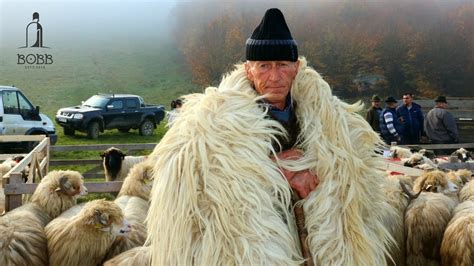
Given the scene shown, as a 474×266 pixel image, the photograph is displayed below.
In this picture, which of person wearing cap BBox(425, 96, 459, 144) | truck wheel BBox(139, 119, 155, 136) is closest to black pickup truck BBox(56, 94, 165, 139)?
truck wheel BBox(139, 119, 155, 136)

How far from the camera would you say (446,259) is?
456 cm

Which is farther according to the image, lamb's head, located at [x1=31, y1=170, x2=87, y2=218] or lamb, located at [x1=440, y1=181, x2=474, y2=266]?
lamb's head, located at [x1=31, y1=170, x2=87, y2=218]

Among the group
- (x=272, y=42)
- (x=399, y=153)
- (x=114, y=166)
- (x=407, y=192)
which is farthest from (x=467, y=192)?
(x=114, y=166)

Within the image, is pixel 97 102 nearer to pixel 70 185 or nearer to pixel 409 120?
pixel 409 120

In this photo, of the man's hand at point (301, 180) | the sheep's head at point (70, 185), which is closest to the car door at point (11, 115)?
the sheep's head at point (70, 185)

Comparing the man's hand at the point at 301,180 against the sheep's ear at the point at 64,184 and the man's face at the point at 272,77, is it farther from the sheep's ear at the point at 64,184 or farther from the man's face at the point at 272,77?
the sheep's ear at the point at 64,184

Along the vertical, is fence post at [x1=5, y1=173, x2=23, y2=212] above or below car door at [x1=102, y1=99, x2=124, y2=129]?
above

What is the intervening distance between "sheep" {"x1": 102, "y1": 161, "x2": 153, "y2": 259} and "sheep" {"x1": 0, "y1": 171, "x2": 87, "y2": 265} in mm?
504

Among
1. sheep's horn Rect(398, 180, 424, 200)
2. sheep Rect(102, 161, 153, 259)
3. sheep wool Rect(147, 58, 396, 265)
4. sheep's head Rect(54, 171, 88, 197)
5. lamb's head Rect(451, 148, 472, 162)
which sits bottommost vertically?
lamb's head Rect(451, 148, 472, 162)

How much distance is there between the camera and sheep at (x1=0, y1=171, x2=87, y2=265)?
13.9ft

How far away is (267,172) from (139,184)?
4093 millimetres

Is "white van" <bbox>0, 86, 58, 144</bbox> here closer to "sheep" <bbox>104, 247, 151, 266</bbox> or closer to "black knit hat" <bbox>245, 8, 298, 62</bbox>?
"sheep" <bbox>104, 247, 151, 266</bbox>

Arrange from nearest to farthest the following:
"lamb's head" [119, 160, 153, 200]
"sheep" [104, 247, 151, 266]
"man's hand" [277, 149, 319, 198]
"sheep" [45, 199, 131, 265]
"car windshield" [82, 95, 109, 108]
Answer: "man's hand" [277, 149, 319, 198], "sheep" [104, 247, 151, 266], "sheep" [45, 199, 131, 265], "lamb's head" [119, 160, 153, 200], "car windshield" [82, 95, 109, 108]

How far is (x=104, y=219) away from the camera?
453 centimetres
